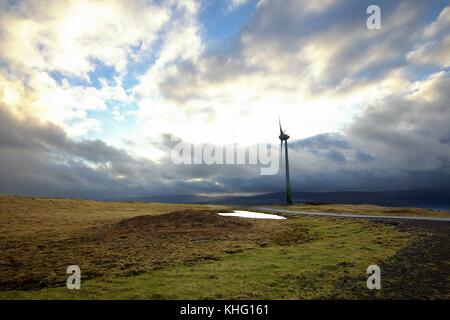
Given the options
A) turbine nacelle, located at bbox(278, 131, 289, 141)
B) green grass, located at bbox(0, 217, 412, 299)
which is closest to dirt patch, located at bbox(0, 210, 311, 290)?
green grass, located at bbox(0, 217, 412, 299)

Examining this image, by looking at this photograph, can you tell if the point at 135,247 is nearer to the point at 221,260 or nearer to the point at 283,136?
the point at 221,260

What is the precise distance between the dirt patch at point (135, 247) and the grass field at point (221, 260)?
0.08 meters

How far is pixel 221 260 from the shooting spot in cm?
2212

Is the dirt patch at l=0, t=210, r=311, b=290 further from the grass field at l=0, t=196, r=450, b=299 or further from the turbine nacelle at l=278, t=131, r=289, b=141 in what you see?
the turbine nacelle at l=278, t=131, r=289, b=141

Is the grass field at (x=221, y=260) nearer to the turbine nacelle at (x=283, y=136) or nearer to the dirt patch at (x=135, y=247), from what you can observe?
the dirt patch at (x=135, y=247)

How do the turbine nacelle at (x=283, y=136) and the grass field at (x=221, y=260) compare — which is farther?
the turbine nacelle at (x=283, y=136)

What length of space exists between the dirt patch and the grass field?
79 mm

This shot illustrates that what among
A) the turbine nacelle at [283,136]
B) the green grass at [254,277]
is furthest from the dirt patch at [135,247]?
the turbine nacelle at [283,136]

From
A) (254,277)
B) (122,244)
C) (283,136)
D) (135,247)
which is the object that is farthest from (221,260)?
(283,136)

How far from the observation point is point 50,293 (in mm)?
15422

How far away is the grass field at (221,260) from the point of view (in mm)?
14914

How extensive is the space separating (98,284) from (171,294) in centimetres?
466

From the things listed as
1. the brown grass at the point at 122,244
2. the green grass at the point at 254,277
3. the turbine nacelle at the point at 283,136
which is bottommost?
the brown grass at the point at 122,244
